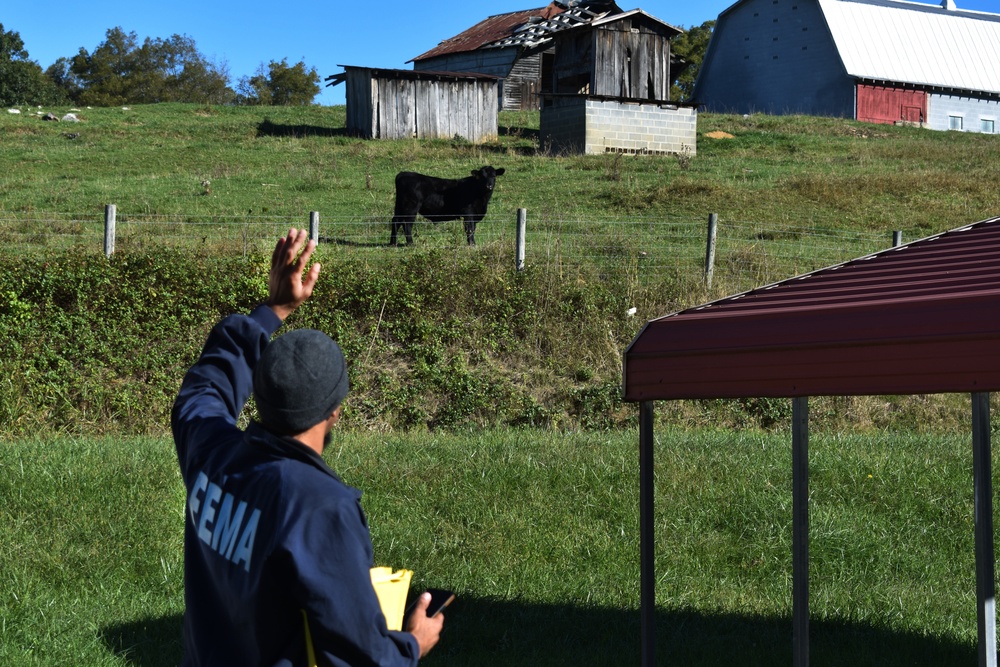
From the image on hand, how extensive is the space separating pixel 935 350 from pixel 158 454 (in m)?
7.33

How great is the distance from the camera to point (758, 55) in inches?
1820

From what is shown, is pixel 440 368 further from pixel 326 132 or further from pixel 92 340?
pixel 326 132

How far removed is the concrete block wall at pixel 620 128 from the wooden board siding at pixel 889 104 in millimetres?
14429

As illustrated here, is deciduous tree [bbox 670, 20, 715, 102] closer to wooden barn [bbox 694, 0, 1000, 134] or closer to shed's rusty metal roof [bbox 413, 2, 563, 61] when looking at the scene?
wooden barn [bbox 694, 0, 1000, 134]

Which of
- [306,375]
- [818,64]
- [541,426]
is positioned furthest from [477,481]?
[818,64]

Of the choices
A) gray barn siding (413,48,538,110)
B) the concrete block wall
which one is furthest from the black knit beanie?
gray barn siding (413,48,538,110)

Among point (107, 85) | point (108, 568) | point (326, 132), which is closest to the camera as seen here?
point (108, 568)

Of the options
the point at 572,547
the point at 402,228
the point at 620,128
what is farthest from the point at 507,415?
the point at 620,128

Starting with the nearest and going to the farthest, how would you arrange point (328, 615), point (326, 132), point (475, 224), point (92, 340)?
point (328, 615) < point (92, 340) < point (475, 224) < point (326, 132)

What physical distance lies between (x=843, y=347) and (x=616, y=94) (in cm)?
3201

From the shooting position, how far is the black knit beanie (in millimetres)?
2404

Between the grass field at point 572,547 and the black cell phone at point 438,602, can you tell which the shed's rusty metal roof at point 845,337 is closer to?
the black cell phone at point 438,602

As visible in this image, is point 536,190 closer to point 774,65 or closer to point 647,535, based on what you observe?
Answer: point 647,535

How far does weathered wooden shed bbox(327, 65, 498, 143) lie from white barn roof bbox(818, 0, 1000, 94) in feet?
56.2
